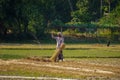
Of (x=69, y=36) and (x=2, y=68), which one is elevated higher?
(x=2, y=68)

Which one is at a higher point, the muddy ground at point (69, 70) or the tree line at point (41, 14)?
the muddy ground at point (69, 70)

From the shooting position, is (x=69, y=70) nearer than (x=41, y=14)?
Yes

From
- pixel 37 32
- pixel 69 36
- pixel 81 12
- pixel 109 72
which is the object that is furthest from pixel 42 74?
pixel 81 12

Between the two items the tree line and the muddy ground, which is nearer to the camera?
the muddy ground

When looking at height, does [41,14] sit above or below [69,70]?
below

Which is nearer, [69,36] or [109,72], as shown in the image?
[109,72]

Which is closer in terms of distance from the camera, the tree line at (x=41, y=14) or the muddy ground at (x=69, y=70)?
the muddy ground at (x=69, y=70)

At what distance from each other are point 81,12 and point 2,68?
70.9 metres

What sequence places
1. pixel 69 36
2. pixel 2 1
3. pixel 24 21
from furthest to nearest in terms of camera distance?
pixel 69 36
pixel 24 21
pixel 2 1

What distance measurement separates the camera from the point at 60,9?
9756 centimetres

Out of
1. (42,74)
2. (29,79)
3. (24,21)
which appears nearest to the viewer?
(29,79)

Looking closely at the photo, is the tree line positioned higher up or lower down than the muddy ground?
lower down

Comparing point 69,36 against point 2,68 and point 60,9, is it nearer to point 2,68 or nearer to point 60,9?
point 60,9

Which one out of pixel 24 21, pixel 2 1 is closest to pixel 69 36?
pixel 24 21
